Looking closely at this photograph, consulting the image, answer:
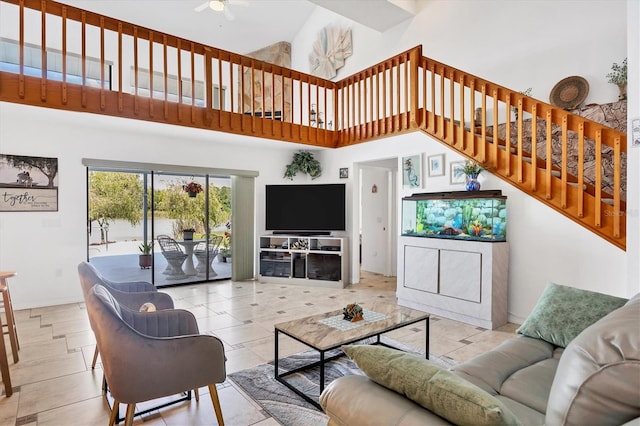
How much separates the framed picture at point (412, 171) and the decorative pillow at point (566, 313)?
301 cm

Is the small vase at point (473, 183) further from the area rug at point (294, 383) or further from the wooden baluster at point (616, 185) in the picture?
the area rug at point (294, 383)

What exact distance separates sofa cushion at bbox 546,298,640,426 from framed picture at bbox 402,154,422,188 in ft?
14.3

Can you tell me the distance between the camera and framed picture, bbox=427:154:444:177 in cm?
499

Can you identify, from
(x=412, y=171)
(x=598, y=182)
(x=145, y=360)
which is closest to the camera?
(x=145, y=360)

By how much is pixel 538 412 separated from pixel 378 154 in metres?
4.80

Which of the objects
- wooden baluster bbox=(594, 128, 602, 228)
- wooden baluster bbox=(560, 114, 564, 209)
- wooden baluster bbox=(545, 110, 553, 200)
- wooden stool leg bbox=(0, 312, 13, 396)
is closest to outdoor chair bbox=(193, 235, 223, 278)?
wooden stool leg bbox=(0, 312, 13, 396)

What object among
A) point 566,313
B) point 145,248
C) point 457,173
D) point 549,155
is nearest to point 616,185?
point 549,155

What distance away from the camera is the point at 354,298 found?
18.0 ft

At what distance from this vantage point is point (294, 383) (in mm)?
2814

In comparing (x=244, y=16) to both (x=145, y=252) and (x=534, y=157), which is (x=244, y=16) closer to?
(x=145, y=252)

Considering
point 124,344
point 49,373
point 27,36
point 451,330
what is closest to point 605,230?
point 451,330

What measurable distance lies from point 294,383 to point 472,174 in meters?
3.18

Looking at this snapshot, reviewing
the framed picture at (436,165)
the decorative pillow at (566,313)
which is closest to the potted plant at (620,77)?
the framed picture at (436,165)

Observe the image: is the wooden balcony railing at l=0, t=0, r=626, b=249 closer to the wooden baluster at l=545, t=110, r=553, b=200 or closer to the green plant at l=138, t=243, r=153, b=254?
the wooden baluster at l=545, t=110, r=553, b=200
